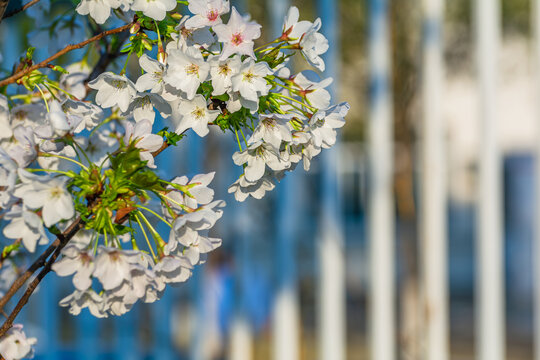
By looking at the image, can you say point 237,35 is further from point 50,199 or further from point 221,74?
point 50,199

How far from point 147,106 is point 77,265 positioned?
192 mm

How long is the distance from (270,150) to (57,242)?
0.25 meters

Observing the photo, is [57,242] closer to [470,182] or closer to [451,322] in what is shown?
[451,322]

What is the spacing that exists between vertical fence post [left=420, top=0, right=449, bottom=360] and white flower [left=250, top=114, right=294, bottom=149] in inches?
75.7

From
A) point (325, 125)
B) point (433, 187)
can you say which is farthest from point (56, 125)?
point (433, 187)

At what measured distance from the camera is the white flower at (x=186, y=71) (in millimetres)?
704

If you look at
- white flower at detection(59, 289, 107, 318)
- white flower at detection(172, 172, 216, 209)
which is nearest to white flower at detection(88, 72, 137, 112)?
white flower at detection(172, 172, 216, 209)

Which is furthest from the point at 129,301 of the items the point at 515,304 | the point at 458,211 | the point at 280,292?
the point at 458,211

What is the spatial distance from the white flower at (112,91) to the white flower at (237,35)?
0.12 meters

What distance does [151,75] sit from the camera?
758 mm

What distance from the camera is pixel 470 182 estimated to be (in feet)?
47.5

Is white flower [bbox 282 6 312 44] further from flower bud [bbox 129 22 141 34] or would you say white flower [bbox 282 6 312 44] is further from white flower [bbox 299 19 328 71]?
flower bud [bbox 129 22 141 34]

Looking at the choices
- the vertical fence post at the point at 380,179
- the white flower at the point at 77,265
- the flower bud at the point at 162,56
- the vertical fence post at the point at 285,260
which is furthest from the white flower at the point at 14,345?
the vertical fence post at the point at 380,179

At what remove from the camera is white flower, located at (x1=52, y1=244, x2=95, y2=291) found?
0.73m
